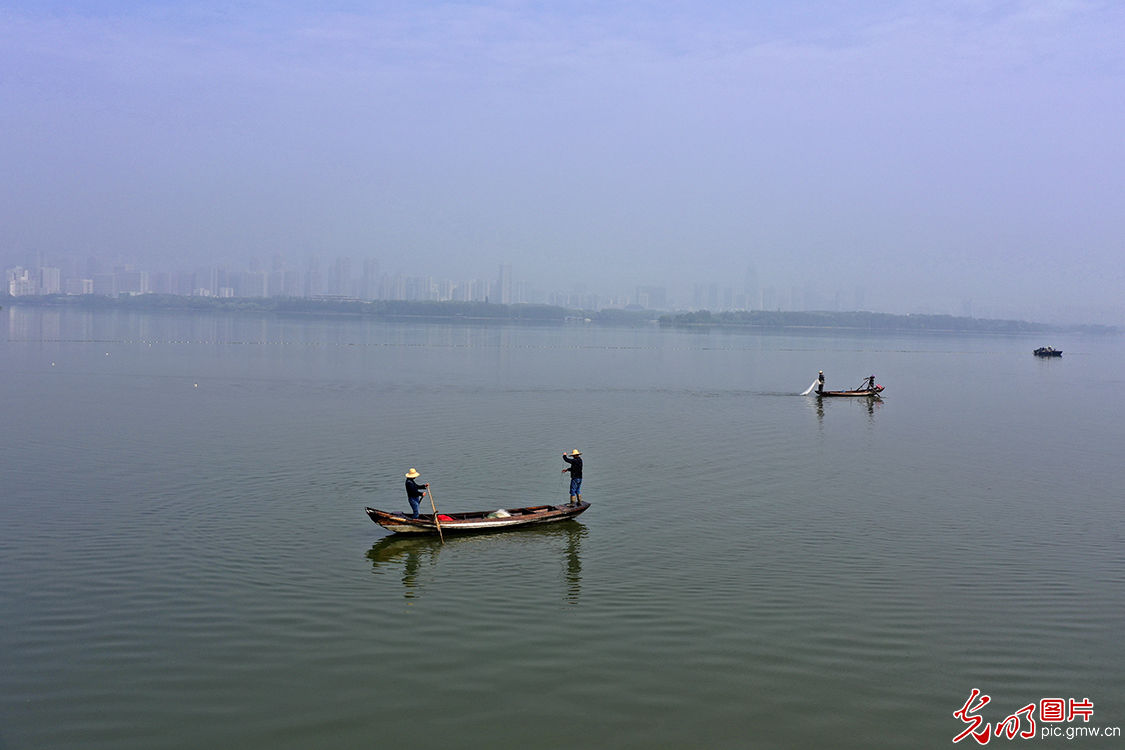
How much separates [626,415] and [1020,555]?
120 ft

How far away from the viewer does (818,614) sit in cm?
2052

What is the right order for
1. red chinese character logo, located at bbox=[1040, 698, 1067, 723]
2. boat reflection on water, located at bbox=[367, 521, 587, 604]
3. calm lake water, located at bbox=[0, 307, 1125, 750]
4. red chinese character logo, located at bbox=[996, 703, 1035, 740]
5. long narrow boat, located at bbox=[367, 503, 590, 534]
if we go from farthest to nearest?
long narrow boat, located at bbox=[367, 503, 590, 534]
boat reflection on water, located at bbox=[367, 521, 587, 604]
red chinese character logo, located at bbox=[1040, 698, 1067, 723]
calm lake water, located at bbox=[0, 307, 1125, 750]
red chinese character logo, located at bbox=[996, 703, 1035, 740]

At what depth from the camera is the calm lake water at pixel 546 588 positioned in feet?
51.0

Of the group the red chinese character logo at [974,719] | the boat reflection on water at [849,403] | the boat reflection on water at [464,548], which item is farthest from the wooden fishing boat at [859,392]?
the red chinese character logo at [974,719]

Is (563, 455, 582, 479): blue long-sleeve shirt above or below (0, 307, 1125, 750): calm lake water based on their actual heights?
above

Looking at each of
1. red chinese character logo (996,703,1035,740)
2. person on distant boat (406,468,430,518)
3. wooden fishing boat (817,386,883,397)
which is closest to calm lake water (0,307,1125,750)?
red chinese character logo (996,703,1035,740)

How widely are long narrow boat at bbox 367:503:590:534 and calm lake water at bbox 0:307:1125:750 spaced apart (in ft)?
1.58

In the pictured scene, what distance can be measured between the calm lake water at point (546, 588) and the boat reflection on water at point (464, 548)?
115mm

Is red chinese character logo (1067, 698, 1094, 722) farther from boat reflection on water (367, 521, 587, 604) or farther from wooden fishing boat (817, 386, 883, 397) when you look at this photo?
wooden fishing boat (817, 386, 883, 397)

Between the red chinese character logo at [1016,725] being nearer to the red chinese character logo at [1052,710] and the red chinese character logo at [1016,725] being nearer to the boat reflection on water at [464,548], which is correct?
the red chinese character logo at [1052,710]

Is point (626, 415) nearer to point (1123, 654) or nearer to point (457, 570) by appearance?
point (457, 570)

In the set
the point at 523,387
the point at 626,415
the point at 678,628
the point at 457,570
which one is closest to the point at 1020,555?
the point at 678,628

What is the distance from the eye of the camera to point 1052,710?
1595cm

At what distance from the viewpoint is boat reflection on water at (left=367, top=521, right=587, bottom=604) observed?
23.5 metres
